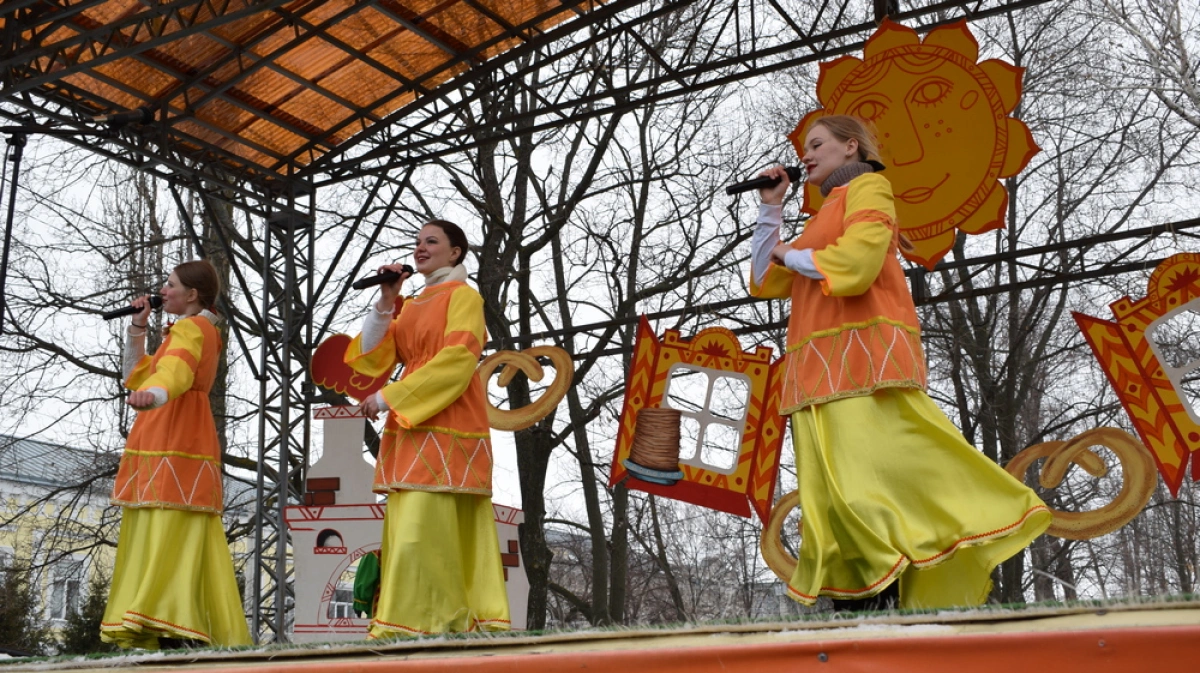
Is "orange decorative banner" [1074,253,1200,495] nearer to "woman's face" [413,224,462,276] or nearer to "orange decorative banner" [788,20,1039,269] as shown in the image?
"orange decorative banner" [788,20,1039,269]

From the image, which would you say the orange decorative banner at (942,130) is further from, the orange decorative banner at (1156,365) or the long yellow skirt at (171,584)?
the long yellow skirt at (171,584)

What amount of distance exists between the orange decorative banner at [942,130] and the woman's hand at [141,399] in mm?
3824

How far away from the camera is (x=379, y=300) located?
14.6ft

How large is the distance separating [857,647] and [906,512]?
1818 millimetres

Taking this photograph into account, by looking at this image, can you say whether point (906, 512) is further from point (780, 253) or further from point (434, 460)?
point (434, 460)

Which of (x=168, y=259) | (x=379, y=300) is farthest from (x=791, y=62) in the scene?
(x=168, y=259)

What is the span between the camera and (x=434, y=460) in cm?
425

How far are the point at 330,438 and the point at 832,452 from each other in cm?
507

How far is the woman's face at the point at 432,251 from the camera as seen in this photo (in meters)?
4.58

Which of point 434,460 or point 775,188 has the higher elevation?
point 775,188

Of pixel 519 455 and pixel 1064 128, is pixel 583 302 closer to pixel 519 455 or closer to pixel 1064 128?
pixel 519 455

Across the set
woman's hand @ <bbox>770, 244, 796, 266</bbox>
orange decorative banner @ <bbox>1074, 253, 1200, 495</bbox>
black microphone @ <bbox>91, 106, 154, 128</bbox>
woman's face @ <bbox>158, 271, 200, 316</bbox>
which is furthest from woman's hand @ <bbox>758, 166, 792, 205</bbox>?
black microphone @ <bbox>91, 106, 154, 128</bbox>

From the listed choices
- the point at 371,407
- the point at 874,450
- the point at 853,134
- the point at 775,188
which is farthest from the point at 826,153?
the point at 371,407

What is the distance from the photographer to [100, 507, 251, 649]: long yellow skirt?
4.76 m
